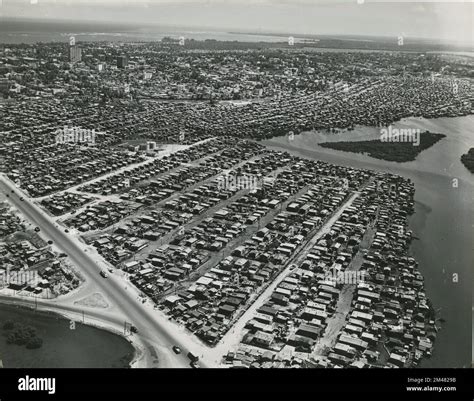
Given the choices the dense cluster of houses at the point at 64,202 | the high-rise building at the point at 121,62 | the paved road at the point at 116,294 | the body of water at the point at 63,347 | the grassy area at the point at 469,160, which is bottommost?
the body of water at the point at 63,347

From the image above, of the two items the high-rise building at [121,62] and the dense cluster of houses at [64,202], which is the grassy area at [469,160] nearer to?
the dense cluster of houses at [64,202]

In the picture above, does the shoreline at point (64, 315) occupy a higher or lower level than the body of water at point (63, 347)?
higher

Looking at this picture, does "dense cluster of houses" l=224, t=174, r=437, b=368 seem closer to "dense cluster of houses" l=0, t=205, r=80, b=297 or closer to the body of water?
the body of water

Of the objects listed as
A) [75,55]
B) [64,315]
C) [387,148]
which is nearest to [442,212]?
[387,148]

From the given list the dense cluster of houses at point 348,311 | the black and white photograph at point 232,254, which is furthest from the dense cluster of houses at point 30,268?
the dense cluster of houses at point 348,311

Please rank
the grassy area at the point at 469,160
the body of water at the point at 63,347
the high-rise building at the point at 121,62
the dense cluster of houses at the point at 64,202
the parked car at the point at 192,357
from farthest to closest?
the high-rise building at the point at 121,62 < the grassy area at the point at 469,160 < the dense cluster of houses at the point at 64,202 < the parked car at the point at 192,357 < the body of water at the point at 63,347

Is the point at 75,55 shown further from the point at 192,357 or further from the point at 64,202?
the point at 192,357
